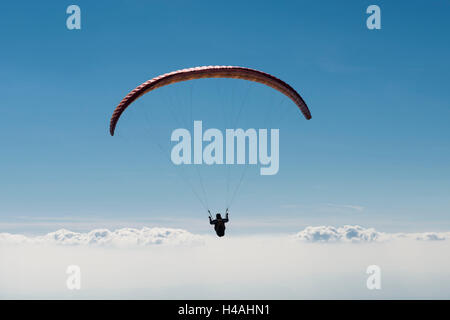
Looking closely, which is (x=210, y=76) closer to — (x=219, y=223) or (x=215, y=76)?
(x=215, y=76)

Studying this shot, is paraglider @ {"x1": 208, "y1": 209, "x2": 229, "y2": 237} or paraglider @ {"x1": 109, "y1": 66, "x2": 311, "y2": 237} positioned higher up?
paraglider @ {"x1": 109, "y1": 66, "x2": 311, "y2": 237}

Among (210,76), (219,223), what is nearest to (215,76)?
(210,76)

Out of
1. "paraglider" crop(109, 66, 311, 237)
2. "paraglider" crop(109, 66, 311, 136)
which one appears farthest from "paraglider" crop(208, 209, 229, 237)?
"paraglider" crop(109, 66, 311, 136)

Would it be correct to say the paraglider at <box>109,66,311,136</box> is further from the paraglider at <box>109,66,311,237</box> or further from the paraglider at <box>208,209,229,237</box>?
the paraglider at <box>208,209,229,237</box>

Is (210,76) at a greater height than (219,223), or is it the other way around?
(210,76)

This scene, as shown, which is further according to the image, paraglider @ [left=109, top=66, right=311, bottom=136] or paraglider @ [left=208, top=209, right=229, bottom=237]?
paraglider @ [left=208, top=209, right=229, bottom=237]

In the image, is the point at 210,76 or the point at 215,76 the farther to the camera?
the point at 215,76

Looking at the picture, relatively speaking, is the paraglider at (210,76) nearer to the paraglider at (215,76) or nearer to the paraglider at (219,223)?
the paraglider at (215,76)
